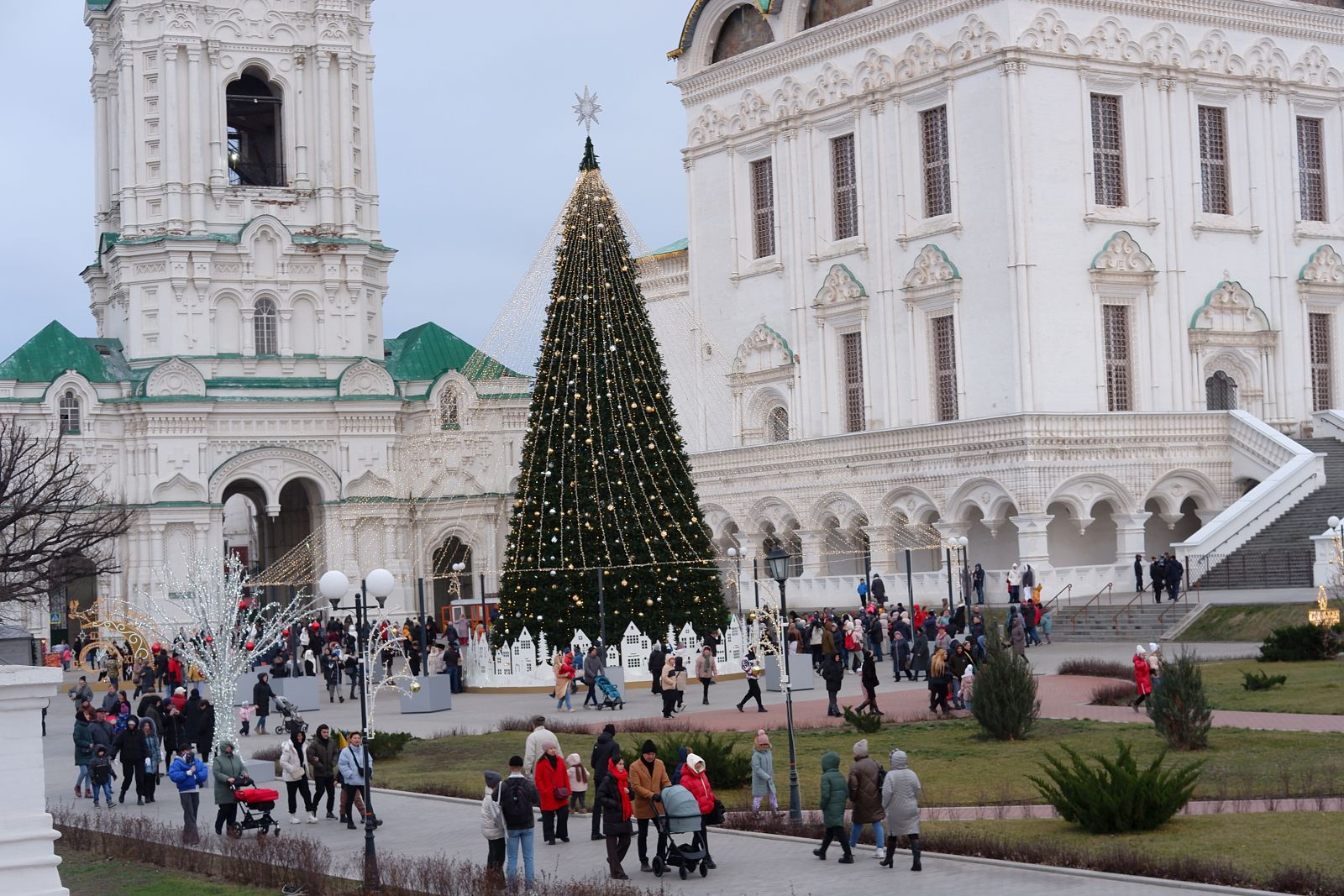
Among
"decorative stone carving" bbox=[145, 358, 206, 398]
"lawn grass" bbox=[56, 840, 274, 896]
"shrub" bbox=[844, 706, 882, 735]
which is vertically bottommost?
"lawn grass" bbox=[56, 840, 274, 896]

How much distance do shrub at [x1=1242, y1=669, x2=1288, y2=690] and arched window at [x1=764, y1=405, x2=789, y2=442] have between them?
100.0 feet

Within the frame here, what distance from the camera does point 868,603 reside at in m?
48.4

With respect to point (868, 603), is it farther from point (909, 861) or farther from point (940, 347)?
point (909, 861)

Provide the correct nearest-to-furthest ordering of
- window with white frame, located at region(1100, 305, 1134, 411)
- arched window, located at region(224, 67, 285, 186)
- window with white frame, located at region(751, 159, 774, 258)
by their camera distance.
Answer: window with white frame, located at region(1100, 305, 1134, 411)
window with white frame, located at region(751, 159, 774, 258)
arched window, located at region(224, 67, 285, 186)

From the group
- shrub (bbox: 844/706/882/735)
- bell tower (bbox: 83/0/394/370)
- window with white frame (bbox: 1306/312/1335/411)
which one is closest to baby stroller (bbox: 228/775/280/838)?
shrub (bbox: 844/706/882/735)

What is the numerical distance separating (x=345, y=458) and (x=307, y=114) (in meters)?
11.8

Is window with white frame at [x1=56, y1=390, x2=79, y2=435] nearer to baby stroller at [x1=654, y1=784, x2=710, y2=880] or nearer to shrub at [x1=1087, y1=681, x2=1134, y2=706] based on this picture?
shrub at [x1=1087, y1=681, x2=1134, y2=706]

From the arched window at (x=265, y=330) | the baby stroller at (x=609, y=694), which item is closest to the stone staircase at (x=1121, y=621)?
the baby stroller at (x=609, y=694)

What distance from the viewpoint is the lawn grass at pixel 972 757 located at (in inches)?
897

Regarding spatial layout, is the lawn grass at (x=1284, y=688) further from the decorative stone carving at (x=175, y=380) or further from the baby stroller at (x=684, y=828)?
the decorative stone carving at (x=175, y=380)

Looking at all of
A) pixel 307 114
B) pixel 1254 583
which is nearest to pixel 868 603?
pixel 1254 583

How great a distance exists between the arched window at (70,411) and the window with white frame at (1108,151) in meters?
32.4

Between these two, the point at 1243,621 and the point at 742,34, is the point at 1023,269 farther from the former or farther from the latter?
the point at 742,34

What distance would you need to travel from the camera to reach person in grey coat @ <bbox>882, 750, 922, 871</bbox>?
19.1m
